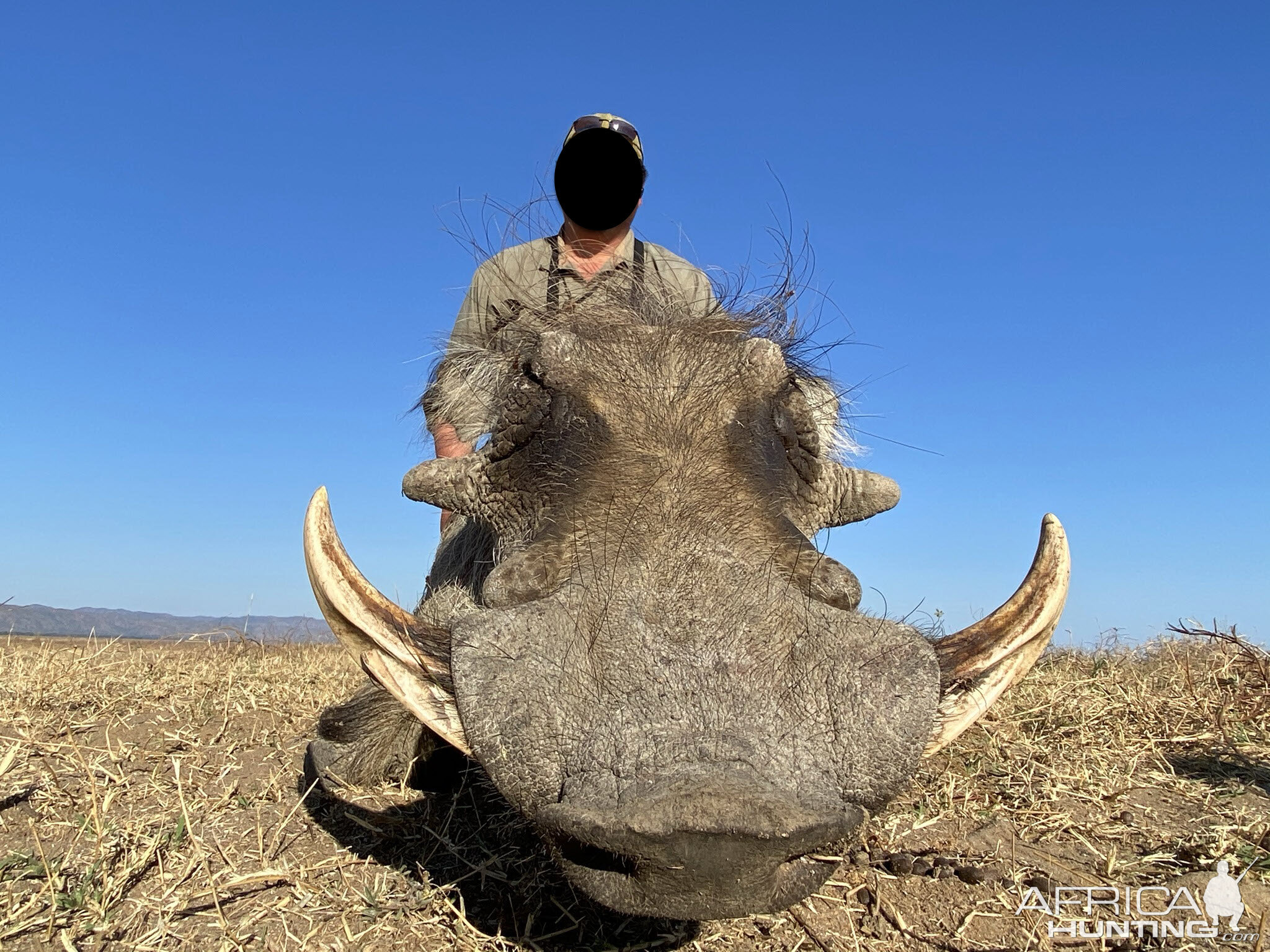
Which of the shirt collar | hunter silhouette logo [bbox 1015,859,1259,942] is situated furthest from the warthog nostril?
→ the shirt collar

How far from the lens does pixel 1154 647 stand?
6.05 meters

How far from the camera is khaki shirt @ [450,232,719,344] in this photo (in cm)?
320

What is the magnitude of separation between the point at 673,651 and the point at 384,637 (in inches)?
25.0

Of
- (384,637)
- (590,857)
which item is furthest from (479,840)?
(590,857)

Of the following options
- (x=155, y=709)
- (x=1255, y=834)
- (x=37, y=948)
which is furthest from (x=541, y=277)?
(x=1255, y=834)

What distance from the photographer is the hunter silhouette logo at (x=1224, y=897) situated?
2.19 metres

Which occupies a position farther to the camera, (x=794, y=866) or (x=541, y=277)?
(x=541, y=277)

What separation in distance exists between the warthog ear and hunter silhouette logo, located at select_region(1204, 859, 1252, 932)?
6.55 feet

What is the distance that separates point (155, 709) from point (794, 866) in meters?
3.59

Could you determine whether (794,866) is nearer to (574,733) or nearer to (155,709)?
(574,733)

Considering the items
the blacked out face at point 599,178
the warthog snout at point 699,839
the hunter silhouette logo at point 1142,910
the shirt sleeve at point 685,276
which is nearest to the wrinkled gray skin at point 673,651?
the warthog snout at point 699,839

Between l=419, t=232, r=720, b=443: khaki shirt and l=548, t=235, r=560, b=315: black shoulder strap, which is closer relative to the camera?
l=419, t=232, r=720, b=443: khaki shirt

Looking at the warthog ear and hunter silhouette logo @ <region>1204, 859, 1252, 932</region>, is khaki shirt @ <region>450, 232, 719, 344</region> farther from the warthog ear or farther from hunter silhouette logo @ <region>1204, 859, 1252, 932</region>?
hunter silhouette logo @ <region>1204, 859, 1252, 932</region>

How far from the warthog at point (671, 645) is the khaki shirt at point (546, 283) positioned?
0.61 m
